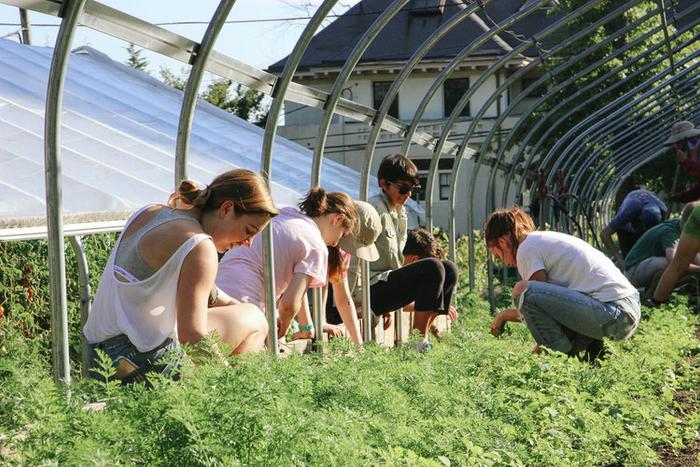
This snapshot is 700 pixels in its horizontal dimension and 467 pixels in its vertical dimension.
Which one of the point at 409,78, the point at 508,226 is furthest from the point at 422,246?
the point at 409,78

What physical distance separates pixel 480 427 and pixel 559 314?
280 centimetres

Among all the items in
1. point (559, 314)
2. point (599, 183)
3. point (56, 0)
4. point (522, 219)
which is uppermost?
point (56, 0)

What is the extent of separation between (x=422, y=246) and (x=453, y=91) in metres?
29.2

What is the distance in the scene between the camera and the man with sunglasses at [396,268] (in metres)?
7.91

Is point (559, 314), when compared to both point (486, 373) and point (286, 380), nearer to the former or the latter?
point (486, 373)

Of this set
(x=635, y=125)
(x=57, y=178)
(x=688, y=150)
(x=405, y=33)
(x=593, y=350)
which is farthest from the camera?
(x=405, y=33)

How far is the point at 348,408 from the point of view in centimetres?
366

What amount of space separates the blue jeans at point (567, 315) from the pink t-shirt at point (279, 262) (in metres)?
1.48

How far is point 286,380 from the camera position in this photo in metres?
3.59

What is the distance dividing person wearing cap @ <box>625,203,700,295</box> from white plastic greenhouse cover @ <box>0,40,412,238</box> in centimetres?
314

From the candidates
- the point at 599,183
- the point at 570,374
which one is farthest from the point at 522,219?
the point at 599,183

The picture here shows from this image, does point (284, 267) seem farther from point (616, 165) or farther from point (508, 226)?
point (616, 165)

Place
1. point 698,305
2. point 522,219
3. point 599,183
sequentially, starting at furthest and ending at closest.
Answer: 1. point 599,183
2. point 698,305
3. point 522,219

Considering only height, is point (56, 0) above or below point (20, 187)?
above
